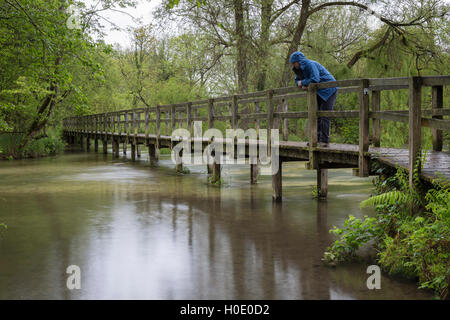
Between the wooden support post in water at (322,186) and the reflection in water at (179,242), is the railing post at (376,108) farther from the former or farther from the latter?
the wooden support post in water at (322,186)

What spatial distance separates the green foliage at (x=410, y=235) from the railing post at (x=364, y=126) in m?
0.57

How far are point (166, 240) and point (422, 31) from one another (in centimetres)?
1435

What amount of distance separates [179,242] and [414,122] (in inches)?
150

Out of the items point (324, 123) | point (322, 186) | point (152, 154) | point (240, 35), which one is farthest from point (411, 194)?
point (152, 154)

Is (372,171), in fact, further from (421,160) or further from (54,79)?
(54,79)

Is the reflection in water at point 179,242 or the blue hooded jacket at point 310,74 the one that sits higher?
the blue hooded jacket at point 310,74

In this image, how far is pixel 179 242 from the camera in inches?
332

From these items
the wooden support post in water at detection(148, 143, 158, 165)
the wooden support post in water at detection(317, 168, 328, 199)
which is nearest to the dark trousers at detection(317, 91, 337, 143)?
the wooden support post in water at detection(317, 168, 328, 199)

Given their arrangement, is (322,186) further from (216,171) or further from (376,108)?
(376,108)

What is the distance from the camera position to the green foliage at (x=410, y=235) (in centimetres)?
564

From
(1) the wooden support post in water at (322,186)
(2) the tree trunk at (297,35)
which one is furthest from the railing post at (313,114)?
(2) the tree trunk at (297,35)

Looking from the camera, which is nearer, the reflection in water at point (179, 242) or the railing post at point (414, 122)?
the reflection in water at point (179, 242)
